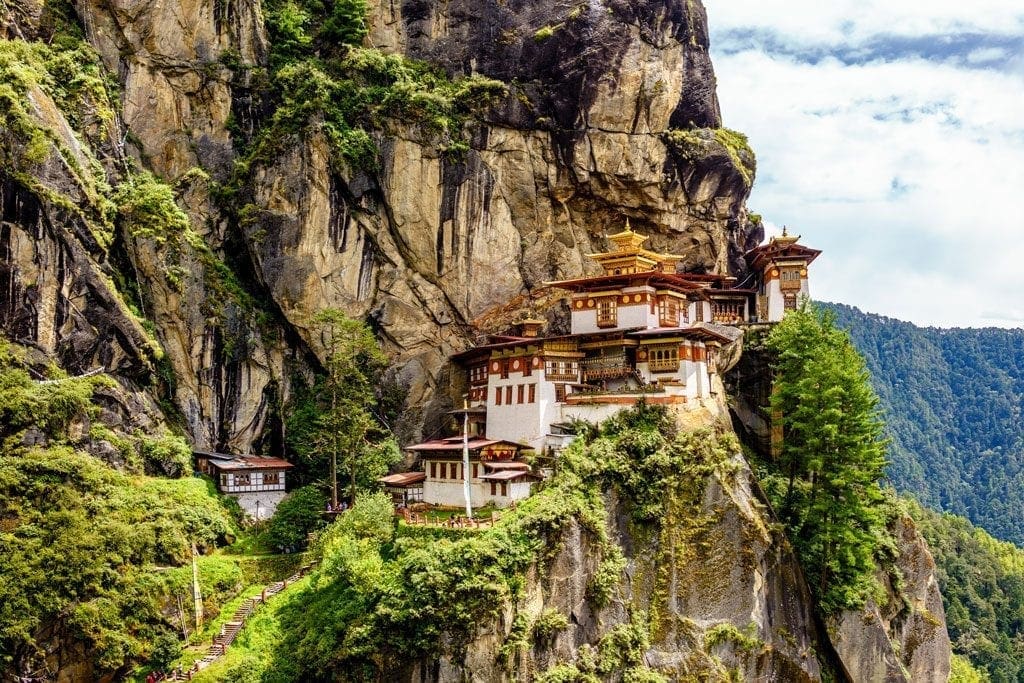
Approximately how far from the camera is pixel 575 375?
45.1 m

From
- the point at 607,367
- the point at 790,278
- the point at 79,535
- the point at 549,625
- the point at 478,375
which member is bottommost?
the point at 549,625

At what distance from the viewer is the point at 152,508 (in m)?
A: 38.1

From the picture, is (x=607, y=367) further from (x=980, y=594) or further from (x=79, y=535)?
(x=980, y=594)

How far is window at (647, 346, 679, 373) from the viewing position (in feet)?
143

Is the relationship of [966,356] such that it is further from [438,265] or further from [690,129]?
[438,265]

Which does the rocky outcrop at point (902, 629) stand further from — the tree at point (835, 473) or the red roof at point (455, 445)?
the red roof at point (455, 445)

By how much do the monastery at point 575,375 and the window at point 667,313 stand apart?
0.20ft

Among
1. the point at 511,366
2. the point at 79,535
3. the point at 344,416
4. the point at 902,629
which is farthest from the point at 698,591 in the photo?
the point at 79,535

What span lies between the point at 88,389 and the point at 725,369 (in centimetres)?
3125

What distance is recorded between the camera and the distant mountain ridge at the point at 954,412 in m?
135

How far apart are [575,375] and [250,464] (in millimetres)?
16852

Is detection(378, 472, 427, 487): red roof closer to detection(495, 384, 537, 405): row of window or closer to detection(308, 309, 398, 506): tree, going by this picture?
detection(308, 309, 398, 506): tree

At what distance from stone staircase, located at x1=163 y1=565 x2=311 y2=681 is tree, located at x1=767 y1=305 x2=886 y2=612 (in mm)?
22817

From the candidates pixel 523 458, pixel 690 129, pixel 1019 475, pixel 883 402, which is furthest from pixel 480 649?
pixel 883 402
